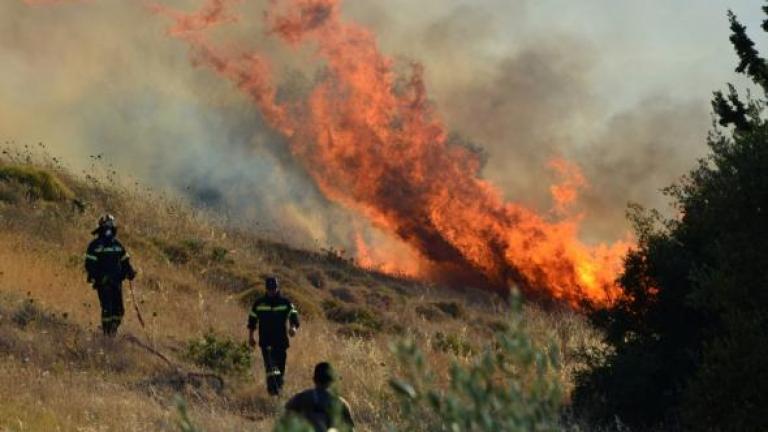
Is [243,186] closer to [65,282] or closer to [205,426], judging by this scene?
[65,282]

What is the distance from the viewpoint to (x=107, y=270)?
17.1 m

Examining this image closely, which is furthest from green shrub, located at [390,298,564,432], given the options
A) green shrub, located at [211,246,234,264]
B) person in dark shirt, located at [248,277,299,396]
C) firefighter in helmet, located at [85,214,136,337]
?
green shrub, located at [211,246,234,264]

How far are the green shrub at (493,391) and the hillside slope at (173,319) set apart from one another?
0.79ft

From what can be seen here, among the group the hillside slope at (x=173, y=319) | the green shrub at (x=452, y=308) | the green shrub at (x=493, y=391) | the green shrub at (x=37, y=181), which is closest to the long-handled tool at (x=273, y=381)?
the hillside slope at (x=173, y=319)

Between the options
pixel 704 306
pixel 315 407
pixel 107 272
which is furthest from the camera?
pixel 107 272

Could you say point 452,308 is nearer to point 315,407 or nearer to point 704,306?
point 704,306

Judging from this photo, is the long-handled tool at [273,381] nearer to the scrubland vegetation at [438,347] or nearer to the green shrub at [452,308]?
Answer: the scrubland vegetation at [438,347]

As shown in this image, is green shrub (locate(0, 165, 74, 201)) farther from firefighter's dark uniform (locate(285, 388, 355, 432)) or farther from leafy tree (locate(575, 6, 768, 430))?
firefighter's dark uniform (locate(285, 388, 355, 432))

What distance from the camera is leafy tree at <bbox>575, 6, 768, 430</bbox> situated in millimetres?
10922

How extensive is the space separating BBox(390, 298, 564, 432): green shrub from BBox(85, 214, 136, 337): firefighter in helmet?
13775mm

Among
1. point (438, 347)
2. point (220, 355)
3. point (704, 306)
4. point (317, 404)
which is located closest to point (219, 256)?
point (438, 347)

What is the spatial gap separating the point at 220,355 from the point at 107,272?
2.36 meters

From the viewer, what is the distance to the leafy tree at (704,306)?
1092cm

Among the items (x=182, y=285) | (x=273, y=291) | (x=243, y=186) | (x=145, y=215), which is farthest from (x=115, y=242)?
(x=243, y=186)
